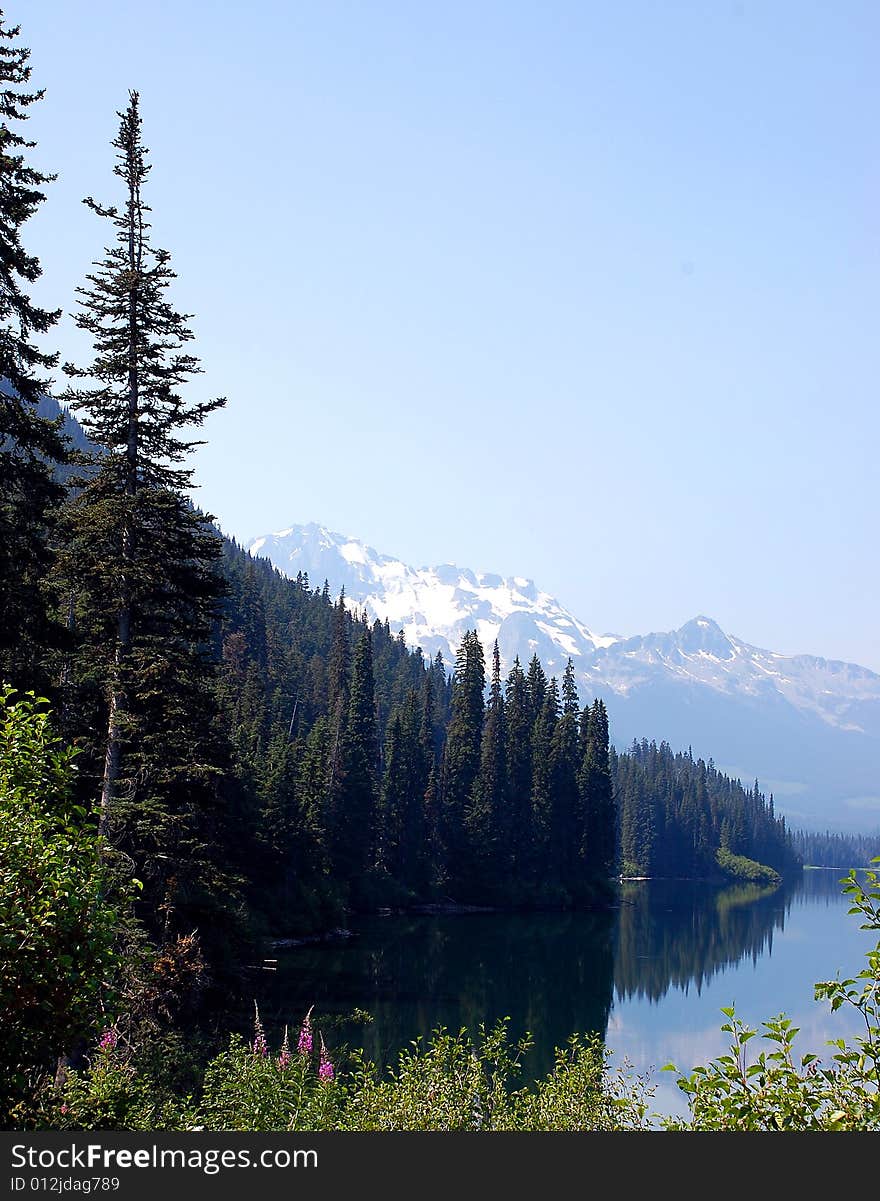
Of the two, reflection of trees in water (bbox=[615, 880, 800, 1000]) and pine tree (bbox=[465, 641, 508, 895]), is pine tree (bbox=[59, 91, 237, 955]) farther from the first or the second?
pine tree (bbox=[465, 641, 508, 895])

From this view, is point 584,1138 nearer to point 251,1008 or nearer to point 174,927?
point 174,927

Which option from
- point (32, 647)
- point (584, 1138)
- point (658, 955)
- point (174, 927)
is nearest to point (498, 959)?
point (658, 955)

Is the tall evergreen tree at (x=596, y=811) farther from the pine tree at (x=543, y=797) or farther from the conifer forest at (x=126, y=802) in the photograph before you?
the conifer forest at (x=126, y=802)

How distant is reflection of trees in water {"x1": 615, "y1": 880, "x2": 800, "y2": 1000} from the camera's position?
7388 centimetres

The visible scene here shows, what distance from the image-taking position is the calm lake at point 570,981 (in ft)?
156

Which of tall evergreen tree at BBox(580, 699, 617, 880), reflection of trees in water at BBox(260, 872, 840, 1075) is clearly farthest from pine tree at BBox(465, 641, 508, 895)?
tall evergreen tree at BBox(580, 699, 617, 880)

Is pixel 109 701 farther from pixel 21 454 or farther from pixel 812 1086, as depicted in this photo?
pixel 812 1086

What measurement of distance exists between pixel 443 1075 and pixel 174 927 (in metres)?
18.0

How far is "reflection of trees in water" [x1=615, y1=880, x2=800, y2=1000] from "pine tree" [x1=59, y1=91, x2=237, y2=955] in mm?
49766

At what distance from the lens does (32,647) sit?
21.4m

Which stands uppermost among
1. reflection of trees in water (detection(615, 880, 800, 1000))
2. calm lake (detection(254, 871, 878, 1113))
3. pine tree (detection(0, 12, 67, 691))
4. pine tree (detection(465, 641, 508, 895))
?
pine tree (detection(0, 12, 67, 691))

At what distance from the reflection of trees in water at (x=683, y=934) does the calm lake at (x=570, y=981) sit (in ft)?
0.92

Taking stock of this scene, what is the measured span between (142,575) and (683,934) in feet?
295

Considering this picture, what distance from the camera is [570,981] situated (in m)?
65.4
